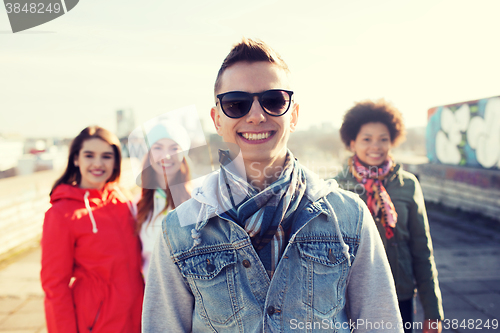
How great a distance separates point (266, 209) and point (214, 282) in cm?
39

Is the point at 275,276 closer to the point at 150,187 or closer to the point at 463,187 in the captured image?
the point at 150,187

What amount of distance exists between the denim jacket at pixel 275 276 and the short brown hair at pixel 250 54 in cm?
60

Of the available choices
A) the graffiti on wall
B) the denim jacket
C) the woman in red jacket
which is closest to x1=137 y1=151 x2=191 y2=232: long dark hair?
the woman in red jacket

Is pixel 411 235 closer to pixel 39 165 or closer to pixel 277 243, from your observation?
pixel 277 243

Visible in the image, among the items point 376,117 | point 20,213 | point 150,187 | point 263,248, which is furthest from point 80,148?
point 20,213

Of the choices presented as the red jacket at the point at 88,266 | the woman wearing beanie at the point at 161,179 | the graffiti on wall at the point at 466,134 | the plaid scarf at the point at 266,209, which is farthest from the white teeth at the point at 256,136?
the graffiti on wall at the point at 466,134

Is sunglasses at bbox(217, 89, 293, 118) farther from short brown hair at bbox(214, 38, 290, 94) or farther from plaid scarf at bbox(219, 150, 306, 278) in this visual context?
plaid scarf at bbox(219, 150, 306, 278)

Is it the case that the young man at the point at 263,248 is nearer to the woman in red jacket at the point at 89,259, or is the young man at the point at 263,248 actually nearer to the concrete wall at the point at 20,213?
the woman in red jacket at the point at 89,259

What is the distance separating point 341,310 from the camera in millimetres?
1355

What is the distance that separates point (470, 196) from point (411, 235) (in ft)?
22.9

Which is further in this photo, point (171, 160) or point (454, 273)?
point (454, 273)

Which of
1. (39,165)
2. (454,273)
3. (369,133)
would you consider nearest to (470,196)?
(454,273)

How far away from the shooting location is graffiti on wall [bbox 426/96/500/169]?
752 centimetres

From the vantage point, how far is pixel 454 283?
14.1 ft
